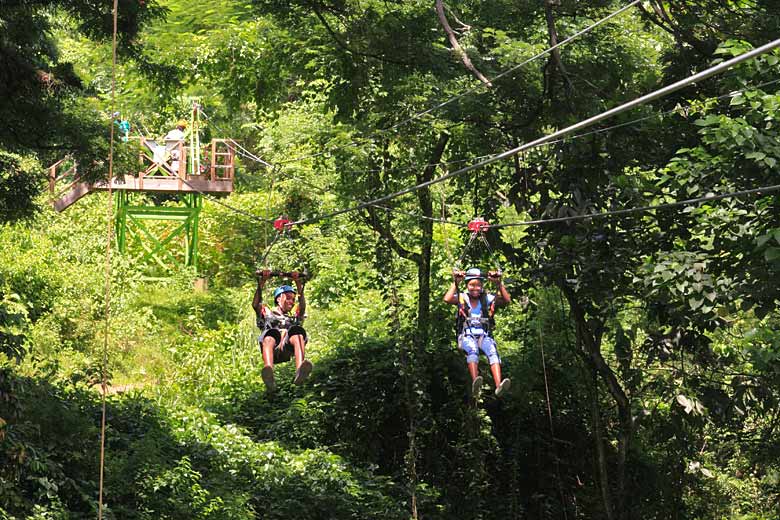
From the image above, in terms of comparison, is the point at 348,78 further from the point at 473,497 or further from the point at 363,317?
the point at 473,497

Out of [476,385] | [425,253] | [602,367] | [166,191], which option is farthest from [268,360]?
[166,191]

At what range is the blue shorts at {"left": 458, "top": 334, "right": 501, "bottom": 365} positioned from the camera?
1127 cm

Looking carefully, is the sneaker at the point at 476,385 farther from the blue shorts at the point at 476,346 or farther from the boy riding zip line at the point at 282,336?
the boy riding zip line at the point at 282,336

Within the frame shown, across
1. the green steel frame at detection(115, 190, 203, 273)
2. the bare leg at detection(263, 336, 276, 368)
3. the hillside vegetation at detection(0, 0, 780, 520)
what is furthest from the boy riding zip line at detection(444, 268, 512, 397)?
→ the green steel frame at detection(115, 190, 203, 273)

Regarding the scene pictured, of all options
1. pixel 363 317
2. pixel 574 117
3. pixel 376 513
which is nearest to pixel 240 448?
pixel 376 513

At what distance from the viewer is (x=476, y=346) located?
11.3 meters

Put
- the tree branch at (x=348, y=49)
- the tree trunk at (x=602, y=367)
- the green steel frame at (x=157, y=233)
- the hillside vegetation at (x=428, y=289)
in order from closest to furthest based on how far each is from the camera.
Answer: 1. the hillside vegetation at (x=428, y=289)
2. the tree trunk at (x=602, y=367)
3. the tree branch at (x=348, y=49)
4. the green steel frame at (x=157, y=233)

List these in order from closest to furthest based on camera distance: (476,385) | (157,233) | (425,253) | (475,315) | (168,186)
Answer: (476,385) < (475,315) < (425,253) < (168,186) < (157,233)

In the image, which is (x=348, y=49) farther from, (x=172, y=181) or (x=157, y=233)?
(x=157, y=233)

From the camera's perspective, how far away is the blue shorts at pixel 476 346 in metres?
11.3

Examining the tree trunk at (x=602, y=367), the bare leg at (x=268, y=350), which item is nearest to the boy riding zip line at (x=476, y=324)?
the tree trunk at (x=602, y=367)

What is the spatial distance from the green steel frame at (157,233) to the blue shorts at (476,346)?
9.29 m

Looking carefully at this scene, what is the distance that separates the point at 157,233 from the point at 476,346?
37.7 feet

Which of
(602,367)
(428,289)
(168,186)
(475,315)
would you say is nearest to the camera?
(475,315)
